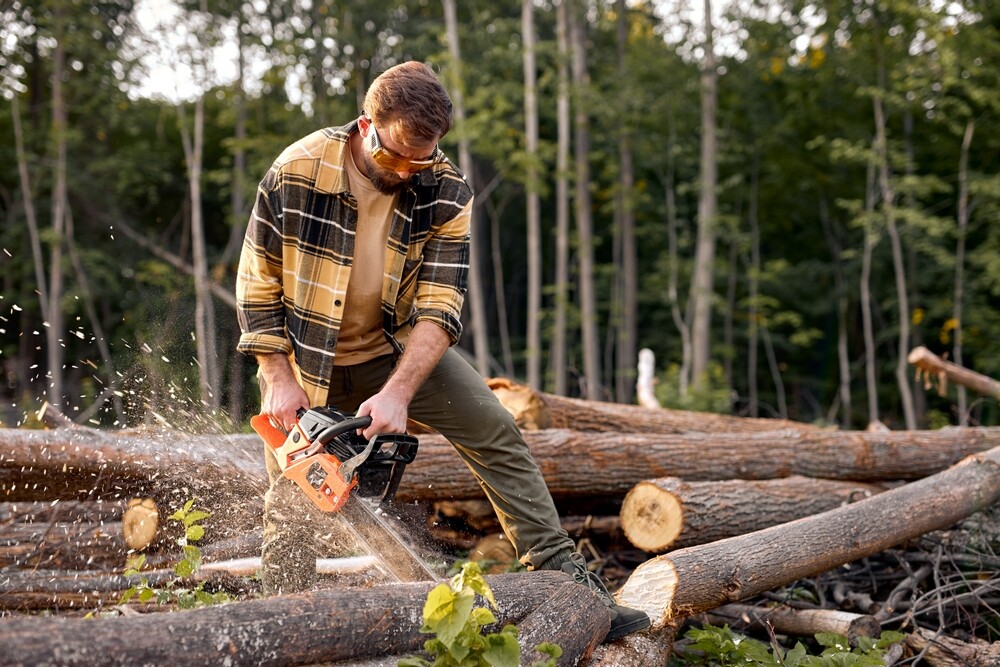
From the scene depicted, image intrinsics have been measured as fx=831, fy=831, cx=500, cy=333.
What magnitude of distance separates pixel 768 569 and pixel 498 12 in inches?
725

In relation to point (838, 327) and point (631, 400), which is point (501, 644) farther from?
point (838, 327)

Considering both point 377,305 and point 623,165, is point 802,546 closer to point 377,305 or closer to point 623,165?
point 377,305

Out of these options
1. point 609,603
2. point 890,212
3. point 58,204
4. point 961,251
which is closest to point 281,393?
point 609,603

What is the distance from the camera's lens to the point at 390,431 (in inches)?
105

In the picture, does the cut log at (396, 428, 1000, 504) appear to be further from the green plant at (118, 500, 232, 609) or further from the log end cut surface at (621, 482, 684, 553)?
the green plant at (118, 500, 232, 609)

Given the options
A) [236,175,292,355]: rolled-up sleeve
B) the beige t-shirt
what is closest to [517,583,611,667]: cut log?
the beige t-shirt

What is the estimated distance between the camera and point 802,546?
3.61 metres

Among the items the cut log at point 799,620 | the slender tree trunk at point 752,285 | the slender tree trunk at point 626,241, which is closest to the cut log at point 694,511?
the cut log at point 799,620

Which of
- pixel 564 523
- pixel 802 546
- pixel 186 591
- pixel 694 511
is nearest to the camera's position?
pixel 186 591

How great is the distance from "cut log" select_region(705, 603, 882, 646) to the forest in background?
9.85m

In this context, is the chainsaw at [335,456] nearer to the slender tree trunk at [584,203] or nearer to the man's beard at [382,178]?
the man's beard at [382,178]

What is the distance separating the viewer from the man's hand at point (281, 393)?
111 inches

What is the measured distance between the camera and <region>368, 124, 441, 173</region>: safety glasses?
106 inches

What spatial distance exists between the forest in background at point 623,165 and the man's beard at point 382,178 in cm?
1126
